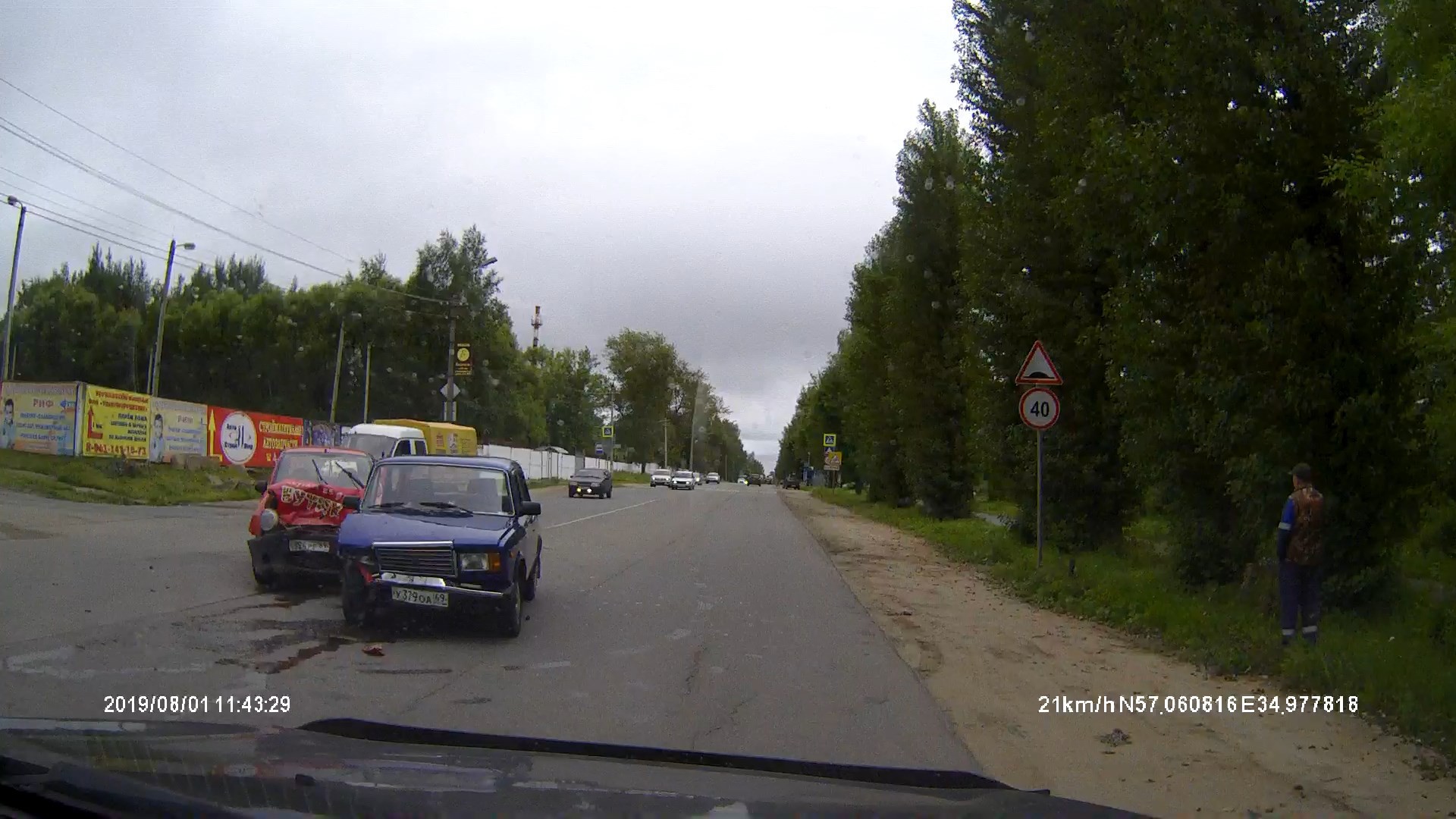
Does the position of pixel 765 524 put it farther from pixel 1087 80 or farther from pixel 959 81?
pixel 1087 80

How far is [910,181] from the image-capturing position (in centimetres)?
3247

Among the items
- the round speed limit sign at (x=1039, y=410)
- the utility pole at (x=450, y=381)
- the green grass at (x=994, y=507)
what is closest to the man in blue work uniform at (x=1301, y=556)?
the round speed limit sign at (x=1039, y=410)

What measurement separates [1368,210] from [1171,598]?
4.52 m

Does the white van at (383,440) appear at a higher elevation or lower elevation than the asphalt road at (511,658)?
higher

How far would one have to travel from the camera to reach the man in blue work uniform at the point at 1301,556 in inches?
368

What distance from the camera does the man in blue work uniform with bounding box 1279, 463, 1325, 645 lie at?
934cm

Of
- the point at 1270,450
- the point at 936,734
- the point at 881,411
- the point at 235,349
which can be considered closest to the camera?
the point at 936,734

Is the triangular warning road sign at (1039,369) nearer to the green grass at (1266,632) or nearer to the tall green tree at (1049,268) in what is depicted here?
the tall green tree at (1049,268)

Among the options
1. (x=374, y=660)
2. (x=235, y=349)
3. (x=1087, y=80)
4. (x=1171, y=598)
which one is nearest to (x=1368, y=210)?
(x=1171, y=598)

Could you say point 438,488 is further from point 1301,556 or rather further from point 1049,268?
point 1049,268

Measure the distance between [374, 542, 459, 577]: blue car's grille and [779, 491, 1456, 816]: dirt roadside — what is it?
4268 millimetres

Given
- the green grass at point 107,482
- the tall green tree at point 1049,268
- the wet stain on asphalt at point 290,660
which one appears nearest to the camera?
the wet stain on asphalt at point 290,660

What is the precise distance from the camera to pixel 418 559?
9.64m

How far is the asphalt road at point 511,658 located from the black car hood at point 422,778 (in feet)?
5.51
